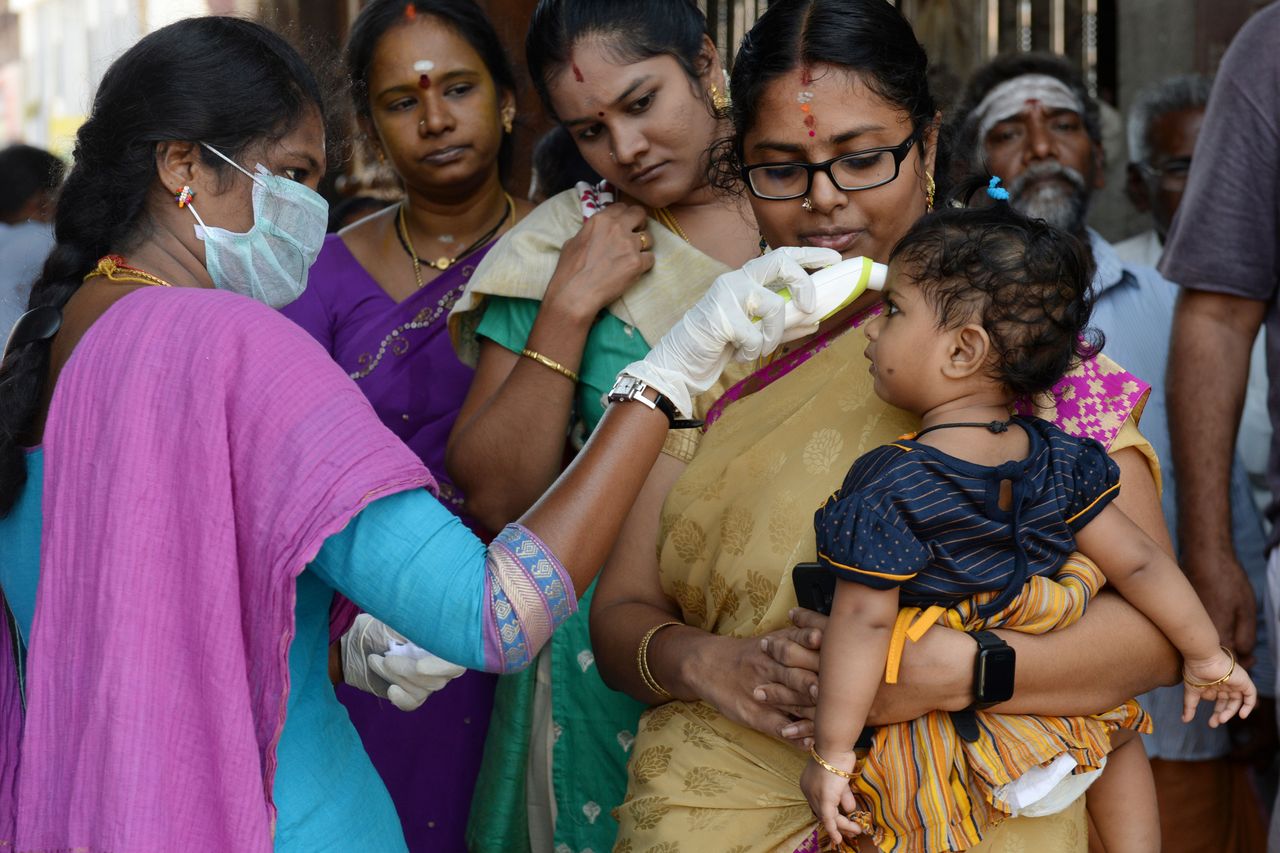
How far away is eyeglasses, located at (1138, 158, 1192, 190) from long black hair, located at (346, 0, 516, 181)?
2.27m

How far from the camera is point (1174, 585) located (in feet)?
6.30

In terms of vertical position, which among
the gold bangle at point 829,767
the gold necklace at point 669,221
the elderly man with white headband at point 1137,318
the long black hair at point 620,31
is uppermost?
the long black hair at point 620,31

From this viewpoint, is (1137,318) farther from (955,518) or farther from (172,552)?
(172,552)

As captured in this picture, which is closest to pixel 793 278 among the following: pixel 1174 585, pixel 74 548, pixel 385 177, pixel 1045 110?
pixel 1174 585

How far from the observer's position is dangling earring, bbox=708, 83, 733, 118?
9.07ft

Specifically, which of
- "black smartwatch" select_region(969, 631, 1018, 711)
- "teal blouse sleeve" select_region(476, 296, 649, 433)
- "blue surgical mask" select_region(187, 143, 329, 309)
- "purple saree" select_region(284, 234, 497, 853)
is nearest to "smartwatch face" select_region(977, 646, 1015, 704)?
"black smartwatch" select_region(969, 631, 1018, 711)

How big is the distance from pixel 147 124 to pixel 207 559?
26.6 inches

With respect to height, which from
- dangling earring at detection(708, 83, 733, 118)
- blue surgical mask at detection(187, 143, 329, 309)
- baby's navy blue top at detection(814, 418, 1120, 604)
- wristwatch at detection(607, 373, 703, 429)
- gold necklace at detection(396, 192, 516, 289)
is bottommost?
gold necklace at detection(396, 192, 516, 289)

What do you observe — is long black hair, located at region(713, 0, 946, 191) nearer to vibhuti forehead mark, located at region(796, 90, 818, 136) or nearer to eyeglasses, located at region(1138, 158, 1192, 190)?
vibhuti forehead mark, located at region(796, 90, 818, 136)

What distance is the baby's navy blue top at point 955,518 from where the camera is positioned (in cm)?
177

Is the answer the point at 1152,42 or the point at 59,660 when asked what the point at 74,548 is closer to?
the point at 59,660

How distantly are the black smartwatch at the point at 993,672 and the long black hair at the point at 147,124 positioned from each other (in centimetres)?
126

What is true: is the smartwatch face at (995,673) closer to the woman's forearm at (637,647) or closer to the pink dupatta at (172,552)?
the woman's forearm at (637,647)

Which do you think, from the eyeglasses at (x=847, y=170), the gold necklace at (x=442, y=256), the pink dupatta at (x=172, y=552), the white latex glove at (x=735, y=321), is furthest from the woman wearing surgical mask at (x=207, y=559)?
the gold necklace at (x=442, y=256)
